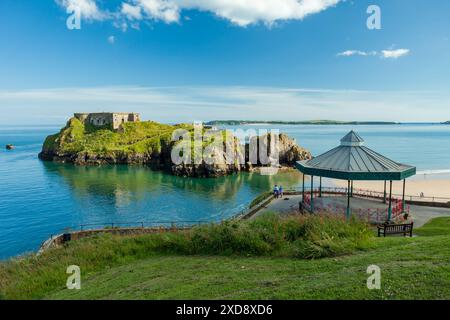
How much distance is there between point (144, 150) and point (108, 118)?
3399cm

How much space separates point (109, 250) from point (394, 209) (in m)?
20.0

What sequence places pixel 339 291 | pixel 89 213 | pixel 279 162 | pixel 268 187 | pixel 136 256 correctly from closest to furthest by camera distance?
pixel 339 291 → pixel 136 256 → pixel 89 213 → pixel 268 187 → pixel 279 162

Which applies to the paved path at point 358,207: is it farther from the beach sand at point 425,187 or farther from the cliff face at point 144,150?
the cliff face at point 144,150

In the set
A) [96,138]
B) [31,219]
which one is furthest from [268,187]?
[96,138]

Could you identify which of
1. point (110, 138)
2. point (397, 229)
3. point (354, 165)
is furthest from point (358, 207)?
point (110, 138)

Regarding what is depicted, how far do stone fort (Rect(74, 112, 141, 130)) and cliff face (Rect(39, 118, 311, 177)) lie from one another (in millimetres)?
4001

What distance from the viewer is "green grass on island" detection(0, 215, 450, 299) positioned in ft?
23.6

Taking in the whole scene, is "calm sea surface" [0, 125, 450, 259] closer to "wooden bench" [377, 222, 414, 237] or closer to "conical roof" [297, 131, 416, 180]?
"conical roof" [297, 131, 416, 180]

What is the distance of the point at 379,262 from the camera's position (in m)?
8.77

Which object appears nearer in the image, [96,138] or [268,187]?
[268,187]

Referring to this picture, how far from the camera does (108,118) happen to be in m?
110

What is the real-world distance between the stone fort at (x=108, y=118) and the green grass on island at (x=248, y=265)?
101100mm
